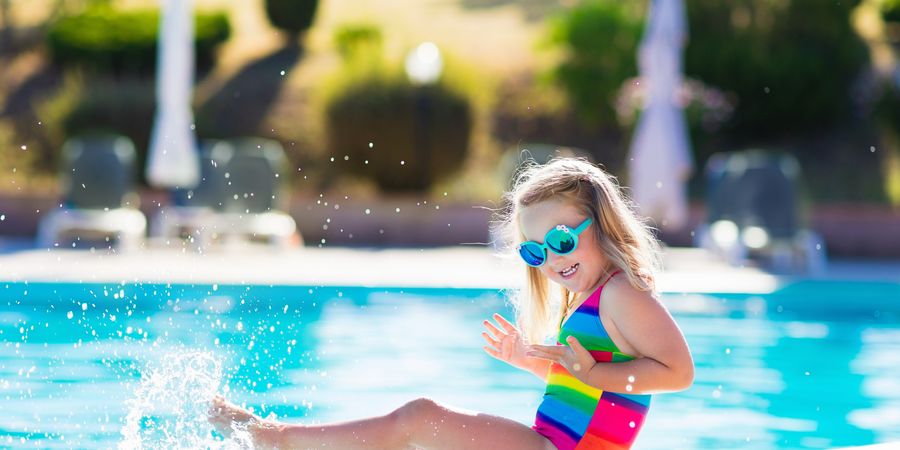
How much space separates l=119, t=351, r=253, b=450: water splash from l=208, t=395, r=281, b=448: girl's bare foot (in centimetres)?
42

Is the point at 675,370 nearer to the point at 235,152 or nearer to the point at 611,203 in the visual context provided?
the point at 611,203

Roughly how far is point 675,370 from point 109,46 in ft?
58.3

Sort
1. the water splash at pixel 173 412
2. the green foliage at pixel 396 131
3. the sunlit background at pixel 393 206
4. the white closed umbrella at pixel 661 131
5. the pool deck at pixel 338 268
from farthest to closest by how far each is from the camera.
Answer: the green foliage at pixel 396 131, the white closed umbrella at pixel 661 131, the pool deck at pixel 338 268, the sunlit background at pixel 393 206, the water splash at pixel 173 412

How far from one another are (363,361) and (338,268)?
122 inches

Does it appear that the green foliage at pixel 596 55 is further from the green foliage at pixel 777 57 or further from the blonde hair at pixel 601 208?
the blonde hair at pixel 601 208

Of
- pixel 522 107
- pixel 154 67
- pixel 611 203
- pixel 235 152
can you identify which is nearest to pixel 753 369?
pixel 611 203

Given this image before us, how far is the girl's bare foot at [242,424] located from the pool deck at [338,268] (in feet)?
14.1

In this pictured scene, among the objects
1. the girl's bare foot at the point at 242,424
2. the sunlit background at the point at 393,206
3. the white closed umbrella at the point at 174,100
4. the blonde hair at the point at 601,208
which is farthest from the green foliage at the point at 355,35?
the blonde hair at the point at 601,208

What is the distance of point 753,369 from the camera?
21.9 feet

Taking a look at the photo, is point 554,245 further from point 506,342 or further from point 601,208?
point 506,342

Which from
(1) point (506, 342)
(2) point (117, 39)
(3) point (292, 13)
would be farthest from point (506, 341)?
(3) point (292, 13)

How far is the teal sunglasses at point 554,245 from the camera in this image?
10.3ft

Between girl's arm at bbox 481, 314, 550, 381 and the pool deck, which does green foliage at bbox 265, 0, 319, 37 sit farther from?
girl's arm at bbox 481, 314, 550, 381

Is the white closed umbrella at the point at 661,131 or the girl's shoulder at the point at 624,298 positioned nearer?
the girl's shoulder at the point at 624,298
